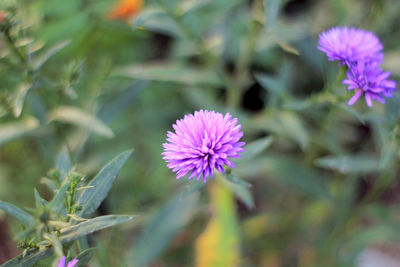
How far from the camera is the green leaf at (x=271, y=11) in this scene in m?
0.94

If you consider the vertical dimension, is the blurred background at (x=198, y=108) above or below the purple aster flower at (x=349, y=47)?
above

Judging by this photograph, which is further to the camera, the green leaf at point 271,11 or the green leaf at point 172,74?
the green leaf at point 172,74

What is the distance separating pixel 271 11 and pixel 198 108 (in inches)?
23.1

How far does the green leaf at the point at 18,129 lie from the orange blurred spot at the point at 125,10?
473 millimetres

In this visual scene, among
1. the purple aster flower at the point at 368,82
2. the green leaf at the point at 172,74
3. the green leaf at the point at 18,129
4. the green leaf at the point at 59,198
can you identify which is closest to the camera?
the green leaf at the point at 59,198

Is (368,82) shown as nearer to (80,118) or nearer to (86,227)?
(86,227)

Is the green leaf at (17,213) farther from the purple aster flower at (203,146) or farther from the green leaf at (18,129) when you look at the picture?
the green leaf at (18,129)

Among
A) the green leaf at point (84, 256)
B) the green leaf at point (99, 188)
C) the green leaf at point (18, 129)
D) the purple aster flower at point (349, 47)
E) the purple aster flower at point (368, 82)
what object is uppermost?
the green leaf at point (18, 129)

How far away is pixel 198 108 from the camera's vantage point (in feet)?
4.84

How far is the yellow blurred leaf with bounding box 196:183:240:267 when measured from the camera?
4.11 ft

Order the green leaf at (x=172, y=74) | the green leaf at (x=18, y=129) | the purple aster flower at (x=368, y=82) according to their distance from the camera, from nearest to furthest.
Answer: the purple aster flower at (x=368, y=82) < the green leaf at (x=18, y=129) < the green leaf at (x=172, y=74)

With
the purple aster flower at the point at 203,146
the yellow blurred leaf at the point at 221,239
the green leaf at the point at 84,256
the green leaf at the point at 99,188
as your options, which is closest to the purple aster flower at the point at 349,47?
the purple aster flower at the point at 203,146

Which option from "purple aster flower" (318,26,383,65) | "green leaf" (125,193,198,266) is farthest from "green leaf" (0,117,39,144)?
"purple aster flower" (318,26,383,65)

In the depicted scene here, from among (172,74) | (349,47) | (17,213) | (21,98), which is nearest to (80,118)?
(21,98)
